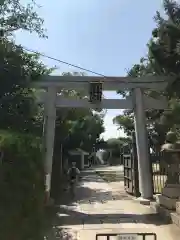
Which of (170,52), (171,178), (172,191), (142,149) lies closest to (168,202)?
(172,191)

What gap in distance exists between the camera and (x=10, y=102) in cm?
669

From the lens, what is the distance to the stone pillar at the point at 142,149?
13.8 meters

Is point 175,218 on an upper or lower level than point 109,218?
upper

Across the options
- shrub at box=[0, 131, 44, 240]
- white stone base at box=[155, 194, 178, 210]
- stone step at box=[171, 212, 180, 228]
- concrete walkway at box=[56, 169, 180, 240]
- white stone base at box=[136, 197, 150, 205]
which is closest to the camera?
shrub at box=[0, 131, 44, 240]

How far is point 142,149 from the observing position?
558 inches

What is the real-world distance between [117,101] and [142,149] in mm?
2136

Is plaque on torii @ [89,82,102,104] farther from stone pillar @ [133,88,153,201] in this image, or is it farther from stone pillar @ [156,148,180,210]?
stone pillar @ [156,148,180,210]

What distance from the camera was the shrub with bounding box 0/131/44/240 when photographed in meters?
3.84

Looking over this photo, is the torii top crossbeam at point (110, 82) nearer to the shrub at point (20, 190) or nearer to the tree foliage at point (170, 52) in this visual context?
the tree foliage at point (170, 52)

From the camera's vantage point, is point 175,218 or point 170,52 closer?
point 175,218

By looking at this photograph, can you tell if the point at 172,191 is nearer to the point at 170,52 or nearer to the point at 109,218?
the point at 109,218

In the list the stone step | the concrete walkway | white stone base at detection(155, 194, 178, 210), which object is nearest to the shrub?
the concrete walkway

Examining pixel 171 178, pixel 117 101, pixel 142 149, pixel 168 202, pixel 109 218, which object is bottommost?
pixel 109 218

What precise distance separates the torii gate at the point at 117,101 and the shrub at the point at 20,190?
8723mm
